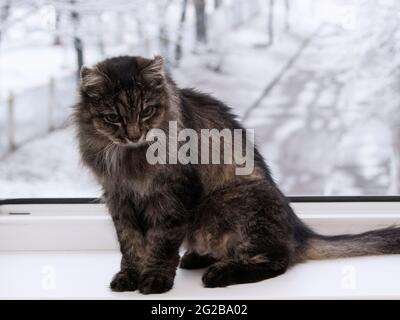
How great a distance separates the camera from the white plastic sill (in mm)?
1480

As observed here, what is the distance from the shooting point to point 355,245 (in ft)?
5.68

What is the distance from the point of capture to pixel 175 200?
4.97 ft

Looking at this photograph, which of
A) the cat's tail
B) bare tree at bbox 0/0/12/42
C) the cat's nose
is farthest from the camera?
bare tree at bbox 0/0/12/42

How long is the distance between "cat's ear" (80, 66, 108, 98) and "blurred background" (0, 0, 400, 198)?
1.52ft

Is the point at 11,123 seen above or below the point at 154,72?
below

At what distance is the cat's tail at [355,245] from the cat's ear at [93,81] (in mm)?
709

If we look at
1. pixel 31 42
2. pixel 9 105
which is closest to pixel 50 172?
pixel 9 105

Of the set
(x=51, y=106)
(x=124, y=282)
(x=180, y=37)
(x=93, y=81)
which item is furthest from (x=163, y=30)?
(x=124, y=282)

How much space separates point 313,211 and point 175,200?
603 millimetres

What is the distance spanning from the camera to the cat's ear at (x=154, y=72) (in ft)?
4.91

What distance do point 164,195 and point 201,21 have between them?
26.7 inches

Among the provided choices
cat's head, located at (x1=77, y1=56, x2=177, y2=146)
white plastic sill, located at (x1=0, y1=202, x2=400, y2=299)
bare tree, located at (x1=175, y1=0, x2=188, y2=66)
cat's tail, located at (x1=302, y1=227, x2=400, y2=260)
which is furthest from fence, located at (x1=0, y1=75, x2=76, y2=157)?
cat's tail, located at (x1=302, y1=227, x2=400, y2=260)

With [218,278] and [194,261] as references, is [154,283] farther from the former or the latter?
[194,261]

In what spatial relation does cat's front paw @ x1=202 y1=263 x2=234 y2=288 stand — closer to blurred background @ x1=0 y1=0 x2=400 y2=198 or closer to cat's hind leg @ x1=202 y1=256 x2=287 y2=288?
cat's hind leg @ x1=202 y1=256 x2=287 y2=288
